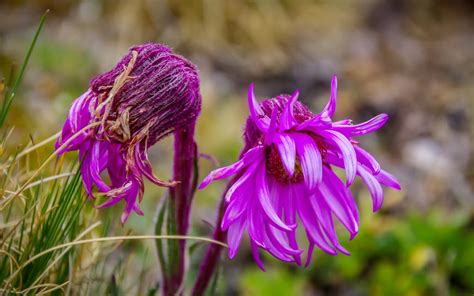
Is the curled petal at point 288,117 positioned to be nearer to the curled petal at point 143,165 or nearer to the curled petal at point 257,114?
the curled petal at point 257,114

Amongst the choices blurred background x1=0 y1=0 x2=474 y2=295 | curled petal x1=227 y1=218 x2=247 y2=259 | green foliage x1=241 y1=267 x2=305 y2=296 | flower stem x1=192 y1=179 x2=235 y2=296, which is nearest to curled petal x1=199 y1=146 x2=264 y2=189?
curled petal x1=227 y1=218 x2=247 y2=259

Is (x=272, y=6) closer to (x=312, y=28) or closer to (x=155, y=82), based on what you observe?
(x=312, y=28)

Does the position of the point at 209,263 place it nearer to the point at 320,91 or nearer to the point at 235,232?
the point at 235,232

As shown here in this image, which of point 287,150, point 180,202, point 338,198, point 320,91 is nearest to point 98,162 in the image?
point 180,202

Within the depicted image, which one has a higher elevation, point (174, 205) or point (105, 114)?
point (105, 114)

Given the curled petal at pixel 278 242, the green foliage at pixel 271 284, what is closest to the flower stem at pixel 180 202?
the curled petal at pixel 278 242

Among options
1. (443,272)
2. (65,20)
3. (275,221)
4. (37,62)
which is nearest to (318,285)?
(443,272)
